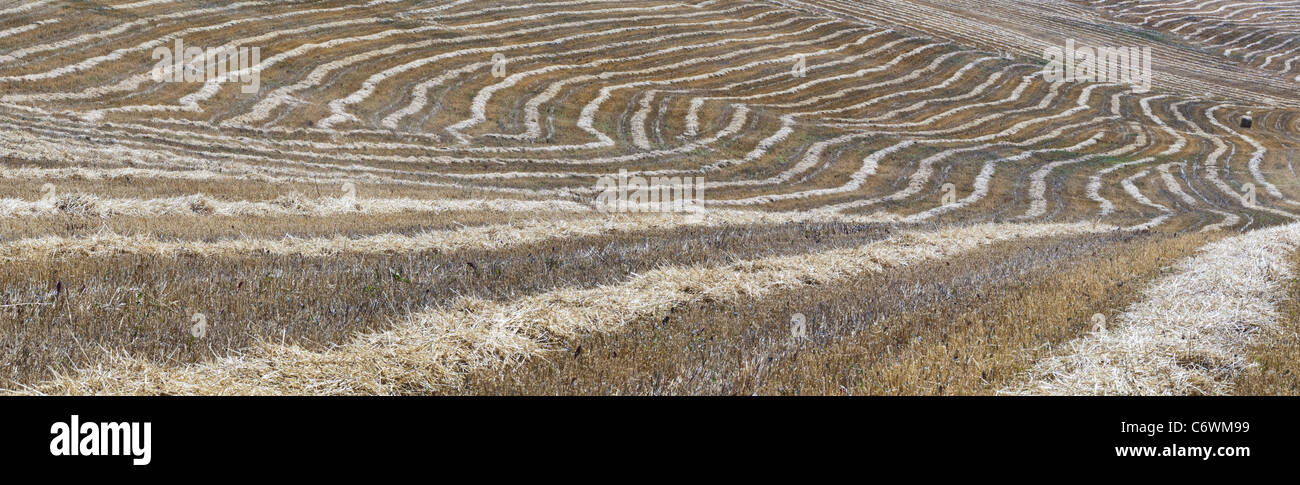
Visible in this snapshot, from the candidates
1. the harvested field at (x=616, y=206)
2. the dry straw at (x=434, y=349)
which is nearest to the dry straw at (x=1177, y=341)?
the harvested field at (x=616, y=206)

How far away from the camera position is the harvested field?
6129 mm

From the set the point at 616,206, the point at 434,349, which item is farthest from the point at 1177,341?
the point at 616,206

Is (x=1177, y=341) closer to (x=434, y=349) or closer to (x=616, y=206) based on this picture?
(x=434, y=349)

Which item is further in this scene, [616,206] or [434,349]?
[616,206]

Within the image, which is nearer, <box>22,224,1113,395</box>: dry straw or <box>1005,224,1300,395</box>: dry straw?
<box>22,224,1113,395</box>: dry straw

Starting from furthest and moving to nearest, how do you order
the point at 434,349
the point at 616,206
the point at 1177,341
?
the point at 616,206, the point at 1177,341, the point at 434,349

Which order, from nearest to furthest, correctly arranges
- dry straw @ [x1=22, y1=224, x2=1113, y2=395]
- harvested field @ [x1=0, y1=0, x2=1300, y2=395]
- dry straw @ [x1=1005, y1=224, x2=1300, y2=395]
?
dry straw @ [x1=22, y1=224, x2=1113, y2=395] < dry straw @ [x1=1005, y1=224, x2=1300, y2=395] < harvested field @ [x1=0, y1=0, x2=1300, y2=395]

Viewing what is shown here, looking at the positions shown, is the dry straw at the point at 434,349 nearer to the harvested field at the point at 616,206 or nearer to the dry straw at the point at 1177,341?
the harvested field at the point at 616,206

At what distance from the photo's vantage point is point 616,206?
21484mm

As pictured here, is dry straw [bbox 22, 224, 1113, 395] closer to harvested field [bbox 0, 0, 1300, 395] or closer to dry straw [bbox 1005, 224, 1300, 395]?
harvested field [bbox 0, 0, 1300, 395]

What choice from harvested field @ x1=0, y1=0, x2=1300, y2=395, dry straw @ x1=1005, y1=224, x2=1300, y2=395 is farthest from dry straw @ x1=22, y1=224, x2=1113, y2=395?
dry straw @ x1=1005, y1=224, x2=1300, y2=395

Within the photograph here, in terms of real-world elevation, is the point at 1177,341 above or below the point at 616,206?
above

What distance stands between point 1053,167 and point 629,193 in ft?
79.8
